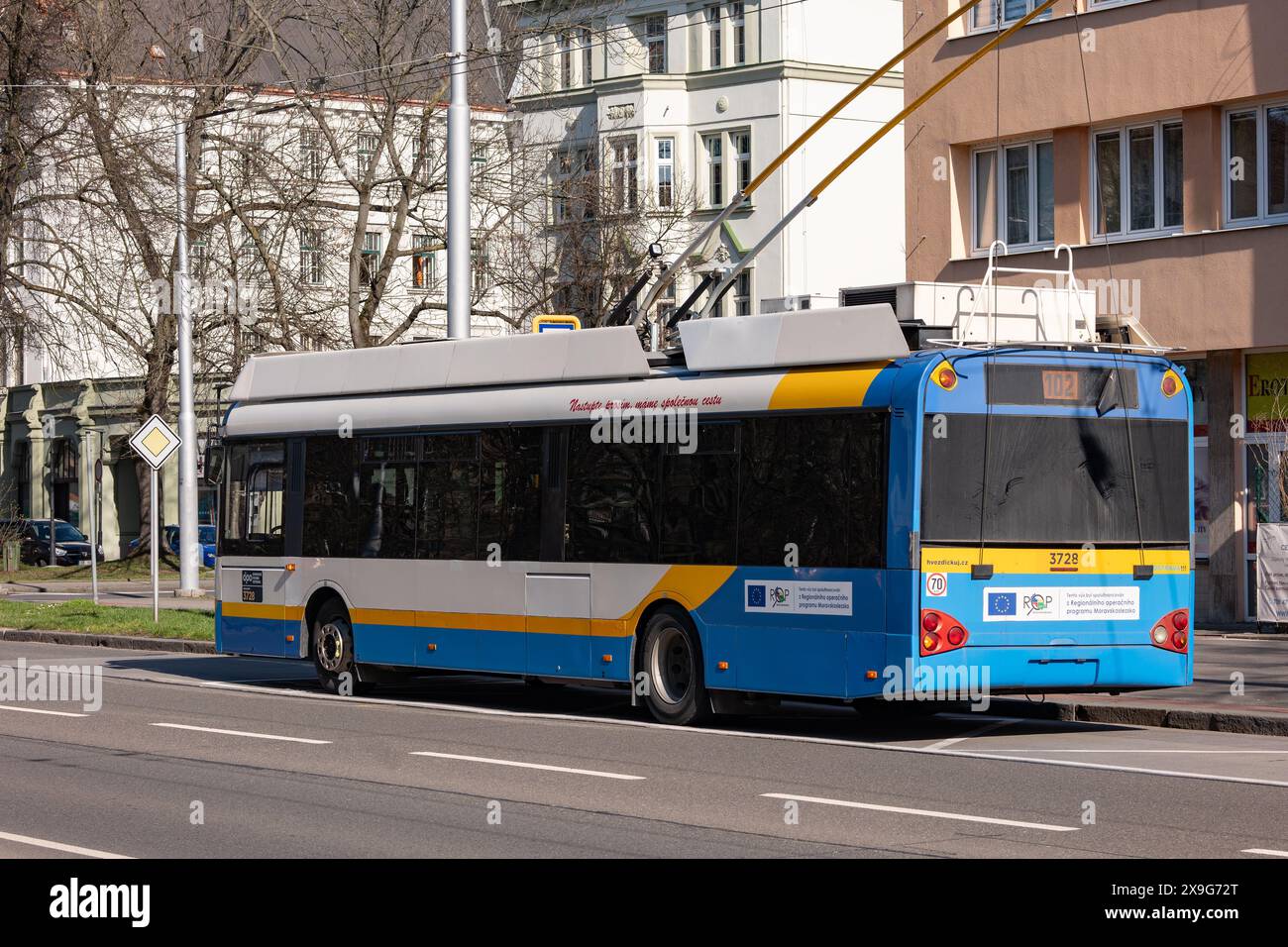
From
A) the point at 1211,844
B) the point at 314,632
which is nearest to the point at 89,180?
the point at 314,632

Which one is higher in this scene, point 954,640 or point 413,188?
point 413,188

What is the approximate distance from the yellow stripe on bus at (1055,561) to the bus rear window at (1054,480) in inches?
3.2

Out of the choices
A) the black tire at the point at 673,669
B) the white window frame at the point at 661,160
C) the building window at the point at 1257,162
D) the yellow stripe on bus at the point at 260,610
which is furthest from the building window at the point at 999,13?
the white window frame at the point at 661,160

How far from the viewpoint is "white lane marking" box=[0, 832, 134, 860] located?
9.44m

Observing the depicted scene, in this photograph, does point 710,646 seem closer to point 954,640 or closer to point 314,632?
point 954,640

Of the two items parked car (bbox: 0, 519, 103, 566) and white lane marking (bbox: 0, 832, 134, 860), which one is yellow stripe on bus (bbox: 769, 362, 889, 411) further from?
parked car (bbox: 0, 519, 103, 566)

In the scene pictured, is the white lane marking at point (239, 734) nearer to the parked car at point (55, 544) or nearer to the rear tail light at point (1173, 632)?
the rear tail light at point (1173, 632)

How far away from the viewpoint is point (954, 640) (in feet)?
46.5

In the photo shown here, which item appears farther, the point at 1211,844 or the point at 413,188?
the point at 413,188

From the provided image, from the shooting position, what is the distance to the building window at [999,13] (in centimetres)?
2944

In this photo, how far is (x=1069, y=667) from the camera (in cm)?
1463

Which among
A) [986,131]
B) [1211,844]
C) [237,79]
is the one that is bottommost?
[1211,844]
